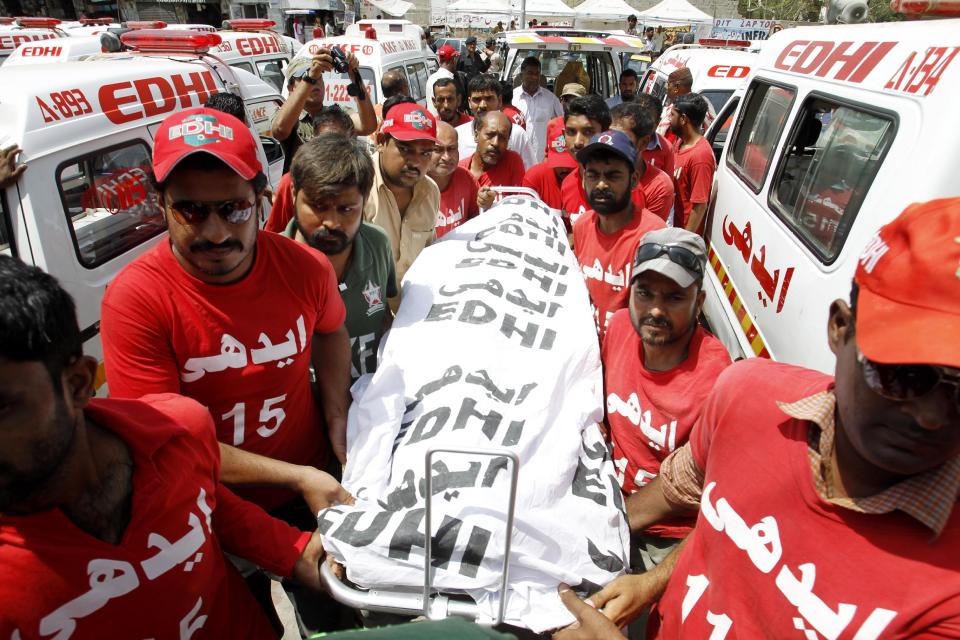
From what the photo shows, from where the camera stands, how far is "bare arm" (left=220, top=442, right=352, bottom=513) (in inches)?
61.9

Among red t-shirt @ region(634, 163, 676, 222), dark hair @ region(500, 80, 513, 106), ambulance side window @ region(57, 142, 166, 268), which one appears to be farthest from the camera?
dark hair @ region(500, 80, 513, 106)

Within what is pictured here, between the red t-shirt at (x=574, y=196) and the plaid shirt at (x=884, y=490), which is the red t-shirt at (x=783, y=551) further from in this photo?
the red t-shirt at (x=574, y=196)

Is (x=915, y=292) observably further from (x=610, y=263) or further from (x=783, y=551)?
(x=610, y=263)

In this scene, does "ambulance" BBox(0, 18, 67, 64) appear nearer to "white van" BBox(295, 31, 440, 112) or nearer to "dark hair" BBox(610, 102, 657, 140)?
"white van" BBox(295, 31, 440, 112)

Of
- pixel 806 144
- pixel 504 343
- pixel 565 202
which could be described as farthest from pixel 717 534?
pixel 565 202

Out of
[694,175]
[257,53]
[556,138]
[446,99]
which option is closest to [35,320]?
[694,175]

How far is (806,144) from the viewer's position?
2812 millimetres

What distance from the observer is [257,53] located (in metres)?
8.82

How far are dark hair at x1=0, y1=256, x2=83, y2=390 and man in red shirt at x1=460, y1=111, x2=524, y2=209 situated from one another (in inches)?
121

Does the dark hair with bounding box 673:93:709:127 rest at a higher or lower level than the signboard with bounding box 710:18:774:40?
lower

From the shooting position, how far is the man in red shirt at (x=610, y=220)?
271 cm

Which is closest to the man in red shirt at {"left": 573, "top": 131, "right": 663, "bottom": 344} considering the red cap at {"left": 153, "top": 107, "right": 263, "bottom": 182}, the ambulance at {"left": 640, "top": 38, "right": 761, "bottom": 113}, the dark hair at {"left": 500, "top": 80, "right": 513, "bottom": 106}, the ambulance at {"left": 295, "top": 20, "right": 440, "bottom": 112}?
the red cap at {"left": 153, "top": 107, "right": 263, "bottom": 182}

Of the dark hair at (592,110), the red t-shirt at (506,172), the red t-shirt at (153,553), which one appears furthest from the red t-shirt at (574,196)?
the red t-shirt at (153,553)

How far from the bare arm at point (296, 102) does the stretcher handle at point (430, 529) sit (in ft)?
11.7
